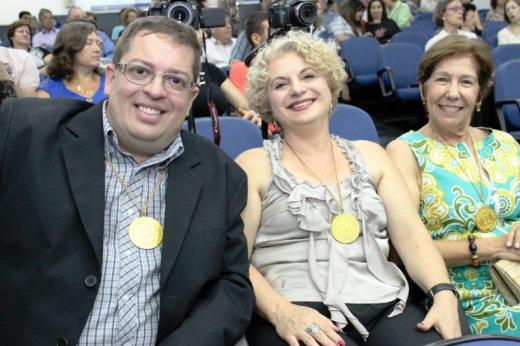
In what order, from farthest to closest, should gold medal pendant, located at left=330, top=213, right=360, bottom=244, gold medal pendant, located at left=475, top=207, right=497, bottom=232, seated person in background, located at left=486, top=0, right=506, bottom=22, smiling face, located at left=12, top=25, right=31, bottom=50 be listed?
A: 1. seated person in background, located at left=486, top=0, right=506, bottom=22
2. smiling face, located at left=12, top=25, right=31, bottom=50
3. gold medal pendant, located at left=475, top=207, right=497, bottom=232
4. gold medal pendant, located at left=330, top=213, right=360, bottom=244

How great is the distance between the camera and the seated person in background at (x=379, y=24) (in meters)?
7.77

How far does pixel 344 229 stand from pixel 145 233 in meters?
0.60

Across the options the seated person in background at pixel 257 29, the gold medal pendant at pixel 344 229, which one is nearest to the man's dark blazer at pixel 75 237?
the gold medal pendant at pixel 344 229

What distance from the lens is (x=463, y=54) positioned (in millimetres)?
2088

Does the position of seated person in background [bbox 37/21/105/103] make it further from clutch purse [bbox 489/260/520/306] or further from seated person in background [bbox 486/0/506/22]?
seated person in background [bbox 486/0/506/22]

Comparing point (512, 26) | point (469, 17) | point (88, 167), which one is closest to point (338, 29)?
point (469, 17)

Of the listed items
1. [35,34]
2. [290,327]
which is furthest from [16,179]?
[35,34]

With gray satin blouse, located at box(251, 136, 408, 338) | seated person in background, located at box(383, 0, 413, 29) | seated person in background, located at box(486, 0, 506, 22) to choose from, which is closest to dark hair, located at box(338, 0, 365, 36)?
seated person in background, located at box(383, 0, 413, 29)

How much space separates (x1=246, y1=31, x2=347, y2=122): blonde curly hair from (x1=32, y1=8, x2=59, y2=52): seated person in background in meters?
7.71

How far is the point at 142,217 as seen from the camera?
1492 millimetres

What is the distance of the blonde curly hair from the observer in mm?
1901

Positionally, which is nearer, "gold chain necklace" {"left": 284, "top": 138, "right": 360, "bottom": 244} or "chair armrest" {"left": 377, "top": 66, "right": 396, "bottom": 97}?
"gold chain necklace" {"left": 284, "top": 138, "right": 360, "bottom": 244}

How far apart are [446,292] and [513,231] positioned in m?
0.37

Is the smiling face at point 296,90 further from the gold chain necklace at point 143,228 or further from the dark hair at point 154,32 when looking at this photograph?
the gold chain necklace at point 143,228
